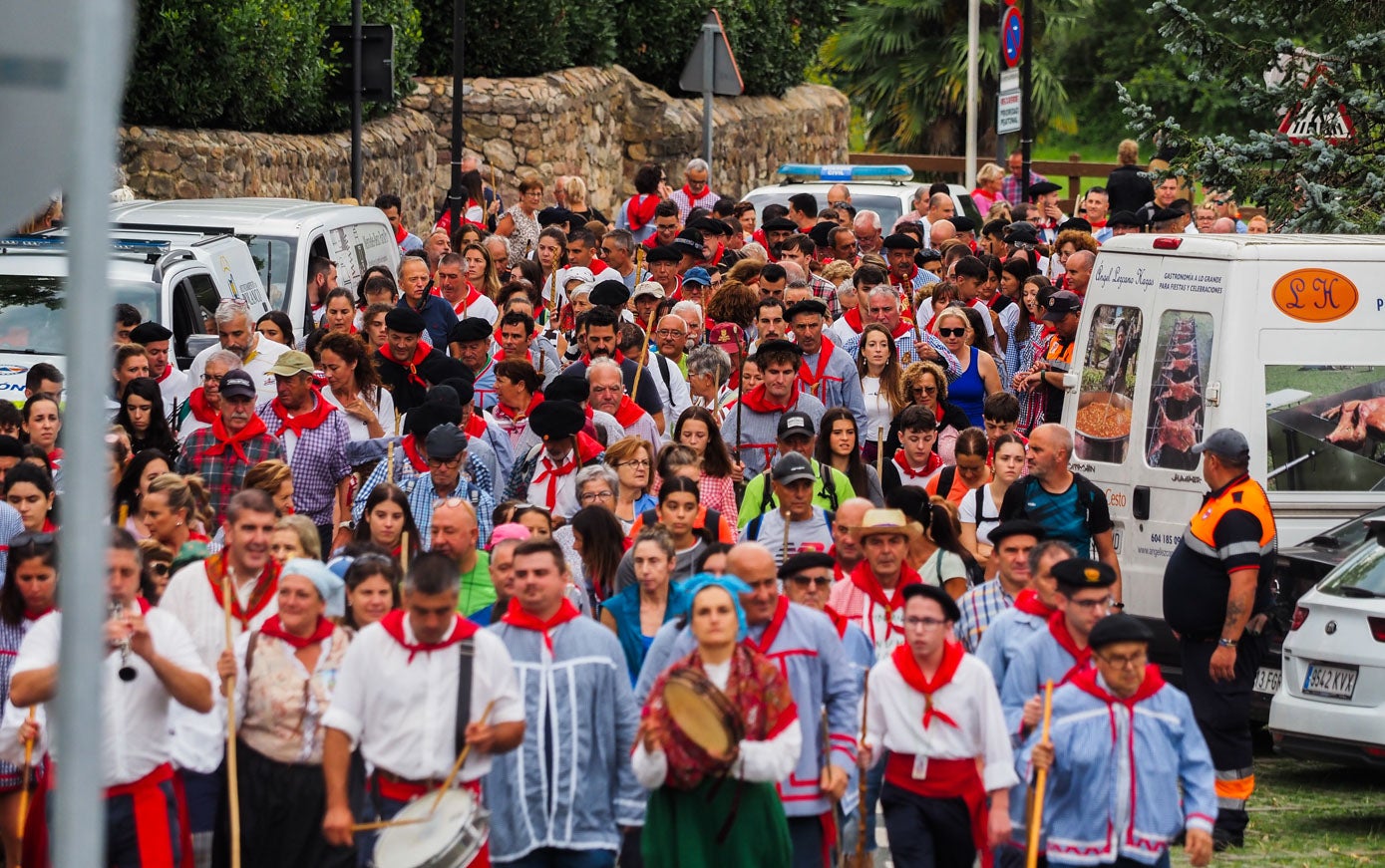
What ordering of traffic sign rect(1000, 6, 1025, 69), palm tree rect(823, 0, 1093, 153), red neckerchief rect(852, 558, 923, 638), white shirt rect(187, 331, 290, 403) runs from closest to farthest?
1. red neckerchief rect(852, 558, 923, 638)
2. white shirt rect(187, 331, 290, 403)
3. traffic sign rect(1000, 6, 1025, 69)
4. palm tree rect(823, 0, 1093, 153)

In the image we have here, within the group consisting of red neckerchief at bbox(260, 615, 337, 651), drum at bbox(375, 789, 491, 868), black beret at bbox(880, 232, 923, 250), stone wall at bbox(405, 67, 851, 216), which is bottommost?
drum at bbox(375, 789, 491, 868)

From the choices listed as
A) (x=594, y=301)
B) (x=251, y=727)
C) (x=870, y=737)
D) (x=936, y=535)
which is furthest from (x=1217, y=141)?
(x=251, y=727)

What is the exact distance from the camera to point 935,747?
7812 millimetres

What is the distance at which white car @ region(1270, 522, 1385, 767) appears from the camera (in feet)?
32.2

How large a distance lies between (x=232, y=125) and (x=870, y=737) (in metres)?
16.6

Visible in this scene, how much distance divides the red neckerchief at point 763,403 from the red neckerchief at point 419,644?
17.9 ft

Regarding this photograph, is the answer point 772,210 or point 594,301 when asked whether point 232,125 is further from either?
point 594,301

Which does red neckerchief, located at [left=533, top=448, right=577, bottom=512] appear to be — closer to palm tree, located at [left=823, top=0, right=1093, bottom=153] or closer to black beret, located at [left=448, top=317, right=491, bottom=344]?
black beret, located at [left=448, top=317, right=491, bottom=344]

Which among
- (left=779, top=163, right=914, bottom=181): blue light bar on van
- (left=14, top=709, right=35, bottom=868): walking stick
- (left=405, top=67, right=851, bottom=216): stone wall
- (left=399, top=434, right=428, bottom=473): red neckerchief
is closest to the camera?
(left=14, top=709, right=35, bottom=868): walking stick

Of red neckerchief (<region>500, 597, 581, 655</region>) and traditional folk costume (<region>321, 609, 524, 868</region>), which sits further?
red neckerchief (<region>500, 597, 581, 655</region>)

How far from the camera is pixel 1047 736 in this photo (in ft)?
24.4

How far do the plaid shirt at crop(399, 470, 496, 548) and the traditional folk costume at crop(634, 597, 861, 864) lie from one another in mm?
2703

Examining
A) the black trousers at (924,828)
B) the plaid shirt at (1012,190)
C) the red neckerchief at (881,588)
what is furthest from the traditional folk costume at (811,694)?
the plaid shirt at (1012,190)

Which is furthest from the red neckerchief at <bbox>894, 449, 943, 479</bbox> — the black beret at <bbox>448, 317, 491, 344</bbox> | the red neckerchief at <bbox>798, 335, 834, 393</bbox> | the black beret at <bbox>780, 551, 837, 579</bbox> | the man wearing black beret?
the black beret at <bbox>780, 551, 837, 579</bbox>
